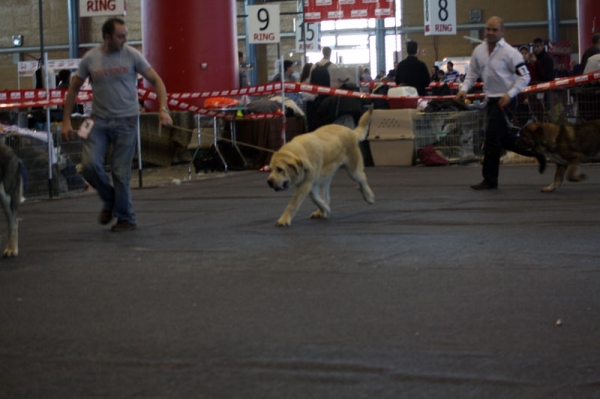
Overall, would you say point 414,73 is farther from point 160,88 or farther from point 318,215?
point 160,88

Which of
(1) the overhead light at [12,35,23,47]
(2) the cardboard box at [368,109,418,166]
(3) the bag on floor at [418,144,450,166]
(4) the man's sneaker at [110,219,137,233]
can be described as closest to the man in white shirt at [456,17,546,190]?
(4) the man's sneaker at [110,219,137,233]

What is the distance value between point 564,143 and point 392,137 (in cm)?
522

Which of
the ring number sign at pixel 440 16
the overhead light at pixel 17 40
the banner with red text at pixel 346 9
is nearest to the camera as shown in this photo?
the banner with red text at pixel 346 9

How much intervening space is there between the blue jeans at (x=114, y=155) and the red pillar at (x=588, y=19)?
24252 millimetres

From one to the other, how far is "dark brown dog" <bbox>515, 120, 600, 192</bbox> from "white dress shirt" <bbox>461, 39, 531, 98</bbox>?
0.47 meters

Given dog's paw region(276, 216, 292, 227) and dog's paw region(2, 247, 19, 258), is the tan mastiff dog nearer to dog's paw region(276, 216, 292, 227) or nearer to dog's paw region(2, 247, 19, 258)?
dog's paw region(276, 216, 292, 227)

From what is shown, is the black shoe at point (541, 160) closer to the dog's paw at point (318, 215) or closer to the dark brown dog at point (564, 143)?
the dark brown dog at point (564, 143)

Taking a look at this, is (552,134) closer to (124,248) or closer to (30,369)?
(124,248)

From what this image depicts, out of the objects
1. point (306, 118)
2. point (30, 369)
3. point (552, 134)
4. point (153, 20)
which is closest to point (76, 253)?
point (30, 369)

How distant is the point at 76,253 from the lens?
623 centimetres

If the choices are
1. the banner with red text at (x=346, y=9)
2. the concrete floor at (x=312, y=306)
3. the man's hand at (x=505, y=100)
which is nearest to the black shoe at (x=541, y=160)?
the man's hand at (x=505, y=100)

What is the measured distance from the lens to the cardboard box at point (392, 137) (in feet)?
46.8

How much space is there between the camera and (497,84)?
9.59 metres

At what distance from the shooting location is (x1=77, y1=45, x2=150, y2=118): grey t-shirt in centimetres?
721
